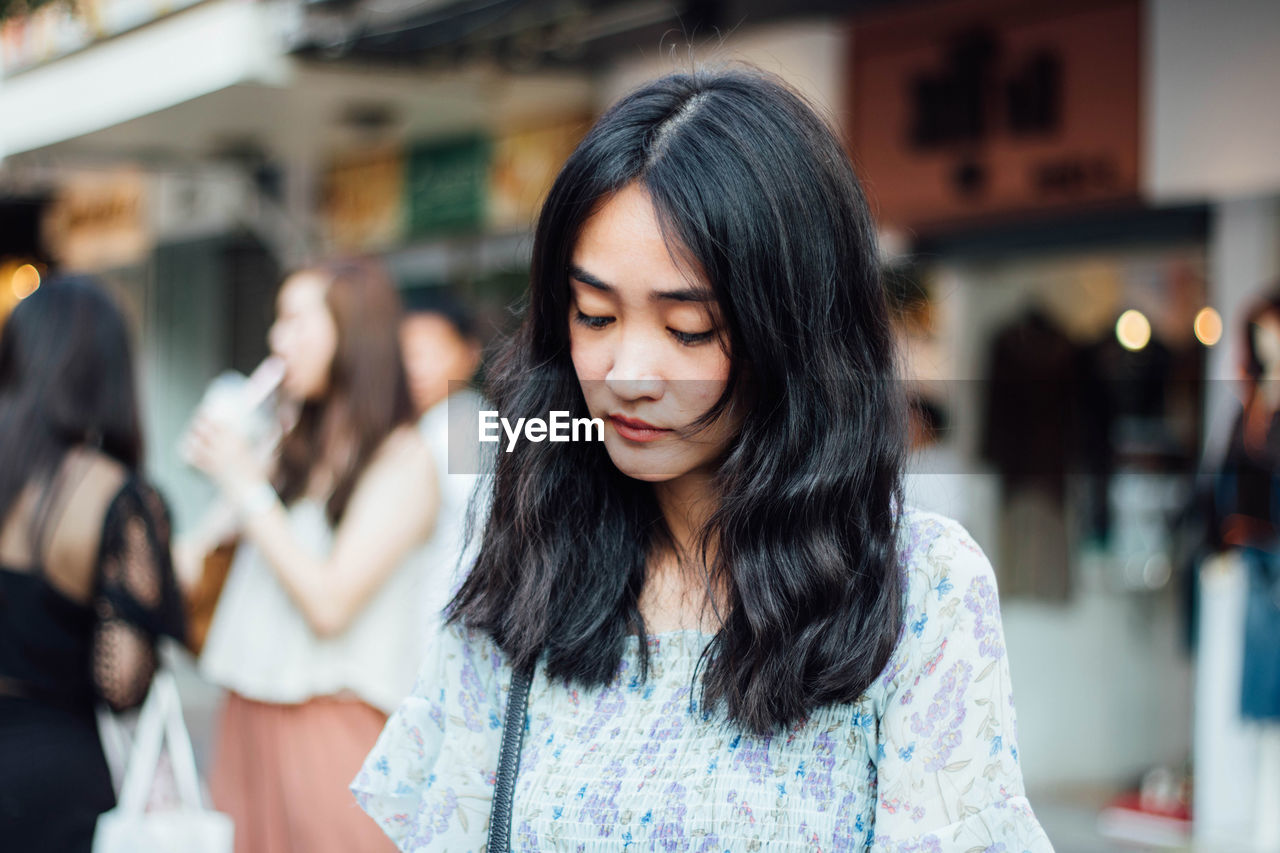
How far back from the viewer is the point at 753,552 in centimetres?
140

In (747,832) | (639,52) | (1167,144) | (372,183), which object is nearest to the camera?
(747,832)

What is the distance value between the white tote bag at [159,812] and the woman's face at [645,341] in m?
1.84

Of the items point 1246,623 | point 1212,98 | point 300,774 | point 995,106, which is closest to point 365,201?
point 995,106

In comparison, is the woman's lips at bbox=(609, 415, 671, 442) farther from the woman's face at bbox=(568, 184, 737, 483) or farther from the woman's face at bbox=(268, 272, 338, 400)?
the woman's face at bbox=(268, 272, 338, 400)

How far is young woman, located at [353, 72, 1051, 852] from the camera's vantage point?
1326 millimetres

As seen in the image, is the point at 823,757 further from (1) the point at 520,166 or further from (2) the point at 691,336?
→ (1) the point at 520,166

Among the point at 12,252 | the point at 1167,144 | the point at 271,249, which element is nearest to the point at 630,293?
the point at 1167,144

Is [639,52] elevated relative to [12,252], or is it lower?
elevated

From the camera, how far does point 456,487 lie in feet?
9.71

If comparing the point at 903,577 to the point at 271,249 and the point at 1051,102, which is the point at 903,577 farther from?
the point at 271,249

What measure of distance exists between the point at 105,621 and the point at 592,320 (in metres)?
1.81

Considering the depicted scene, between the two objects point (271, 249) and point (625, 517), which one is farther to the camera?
point (271, 249)

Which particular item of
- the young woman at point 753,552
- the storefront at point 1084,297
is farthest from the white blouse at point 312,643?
the storefront at point 1084,297

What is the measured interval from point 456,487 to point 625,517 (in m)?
1.44
